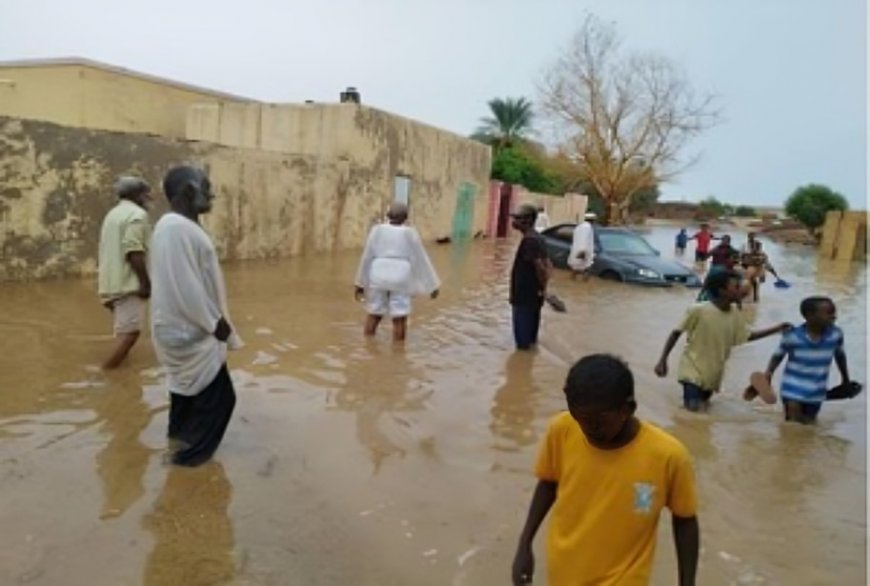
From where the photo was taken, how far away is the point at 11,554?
3.25 meters

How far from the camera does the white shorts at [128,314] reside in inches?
238

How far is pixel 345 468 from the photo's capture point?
4469 mm

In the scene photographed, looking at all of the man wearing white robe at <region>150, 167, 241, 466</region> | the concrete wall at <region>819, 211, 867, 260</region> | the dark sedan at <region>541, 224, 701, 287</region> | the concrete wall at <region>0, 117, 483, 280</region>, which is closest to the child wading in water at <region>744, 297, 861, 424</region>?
the man wearing white robe at <region>150, 167, 241, 466</region>

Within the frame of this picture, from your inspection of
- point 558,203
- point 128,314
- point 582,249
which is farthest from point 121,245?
point 558,203

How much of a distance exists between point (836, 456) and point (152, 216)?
970 cm

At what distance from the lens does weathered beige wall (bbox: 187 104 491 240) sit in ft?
59.3

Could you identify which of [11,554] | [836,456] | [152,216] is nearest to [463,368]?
A: [836,456]

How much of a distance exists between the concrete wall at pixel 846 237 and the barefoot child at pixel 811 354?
3077cm

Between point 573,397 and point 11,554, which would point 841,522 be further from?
point 11,554

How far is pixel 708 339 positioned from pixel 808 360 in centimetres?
71

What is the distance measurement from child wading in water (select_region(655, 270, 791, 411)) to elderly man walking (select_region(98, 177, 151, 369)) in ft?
12.7

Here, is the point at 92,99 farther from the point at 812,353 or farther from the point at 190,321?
the point at 812,353

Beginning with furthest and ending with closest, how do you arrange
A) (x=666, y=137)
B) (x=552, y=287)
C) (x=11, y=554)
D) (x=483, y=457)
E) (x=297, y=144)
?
1. (x=666, y=137)
2. (x=297, y=144)
3. (x=552, y=287)
4. (x=483, y=457)
5. (x=11, y=554)

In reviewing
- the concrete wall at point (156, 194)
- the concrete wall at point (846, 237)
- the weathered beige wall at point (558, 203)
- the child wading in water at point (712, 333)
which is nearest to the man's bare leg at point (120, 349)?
the child wading in water at point (712, 333)
